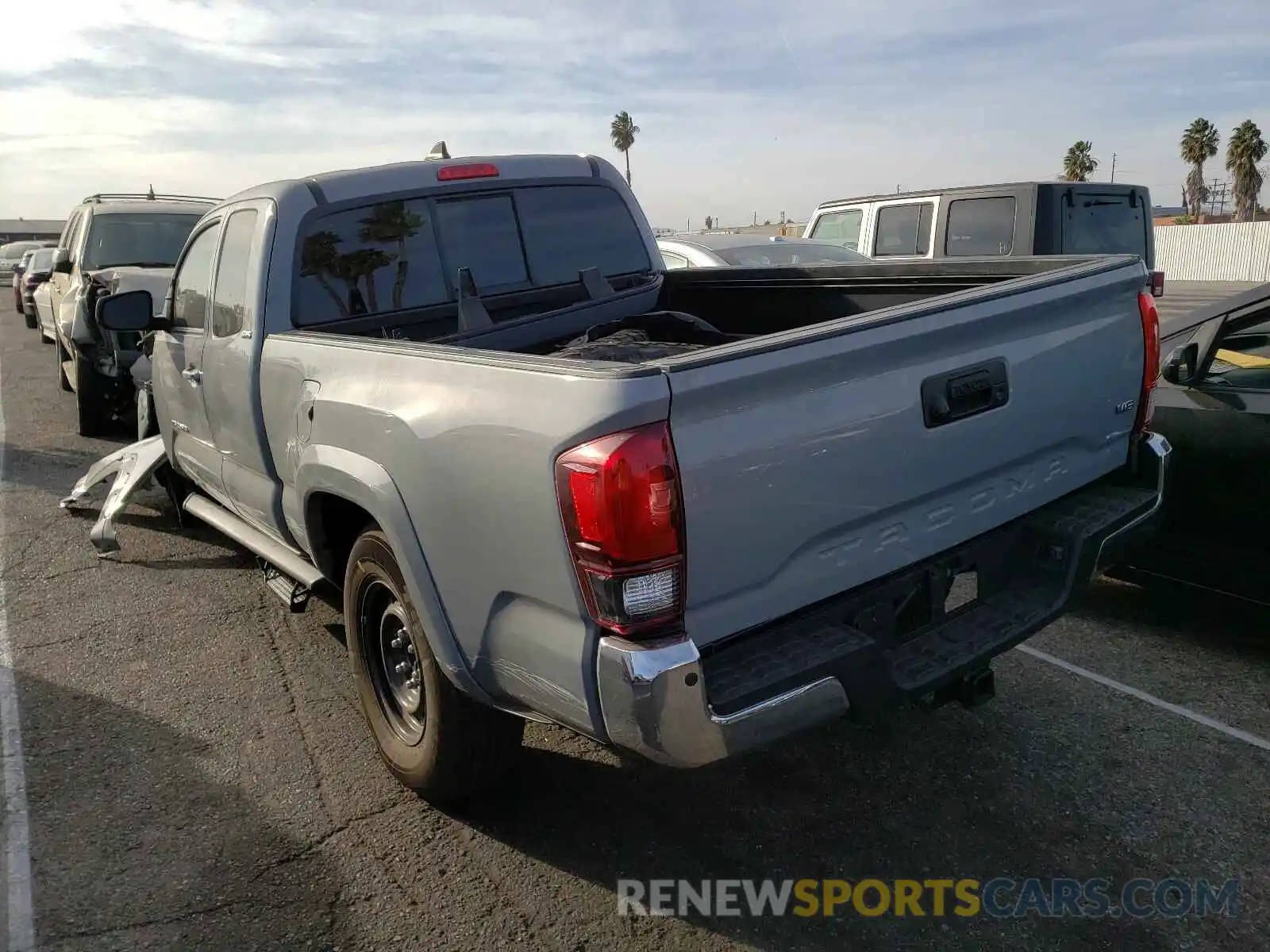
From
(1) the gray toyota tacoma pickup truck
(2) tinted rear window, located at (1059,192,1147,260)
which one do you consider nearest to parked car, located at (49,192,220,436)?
(1) the gray toyota tacoma pickup truck

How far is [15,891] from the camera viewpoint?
3.14 metres

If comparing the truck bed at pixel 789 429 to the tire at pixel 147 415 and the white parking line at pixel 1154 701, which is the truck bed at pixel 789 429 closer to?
the white parking line at pixel 1154 701

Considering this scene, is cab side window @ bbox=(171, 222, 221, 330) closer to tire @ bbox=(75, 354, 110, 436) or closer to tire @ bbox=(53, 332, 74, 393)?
tire @ bbox=(75, 354, 110, 436)

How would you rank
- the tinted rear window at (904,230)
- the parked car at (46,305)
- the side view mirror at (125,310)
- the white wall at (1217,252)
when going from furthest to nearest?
the white wall at (1217,252), the parked car at (46,305), the tinted rear window at (904,230), the side view mirror at (125,310)

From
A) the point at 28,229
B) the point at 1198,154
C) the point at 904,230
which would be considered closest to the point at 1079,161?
the point at 1198,154

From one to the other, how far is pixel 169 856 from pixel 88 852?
0.28 m

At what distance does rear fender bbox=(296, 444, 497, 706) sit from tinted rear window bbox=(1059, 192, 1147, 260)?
732 centimetres

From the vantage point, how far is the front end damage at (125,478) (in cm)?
617

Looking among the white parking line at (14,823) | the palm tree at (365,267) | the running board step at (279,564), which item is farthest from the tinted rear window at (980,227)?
the white parking line at (14,823)

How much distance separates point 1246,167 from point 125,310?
188 ft

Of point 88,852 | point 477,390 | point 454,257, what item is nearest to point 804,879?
point 477,390

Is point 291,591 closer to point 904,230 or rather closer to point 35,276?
point 904,230

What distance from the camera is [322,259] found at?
4168mm

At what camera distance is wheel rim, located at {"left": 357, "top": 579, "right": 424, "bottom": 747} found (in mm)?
3428
